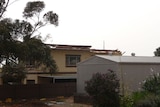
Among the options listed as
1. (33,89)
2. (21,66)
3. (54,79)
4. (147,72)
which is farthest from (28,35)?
(147,72)

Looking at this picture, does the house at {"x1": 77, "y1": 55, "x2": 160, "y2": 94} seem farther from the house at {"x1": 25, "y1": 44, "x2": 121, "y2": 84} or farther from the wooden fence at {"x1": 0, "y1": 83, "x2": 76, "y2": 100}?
the house at {"x1": 25, "y1": 44, "x2": 121, "y2": 84}

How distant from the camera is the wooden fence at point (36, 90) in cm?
3172


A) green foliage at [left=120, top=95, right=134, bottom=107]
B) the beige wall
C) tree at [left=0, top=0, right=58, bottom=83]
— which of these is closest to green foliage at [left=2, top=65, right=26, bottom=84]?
tree at [left=0, top=0, right=58, bottom=83]

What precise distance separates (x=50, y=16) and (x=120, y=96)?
57.6 feet

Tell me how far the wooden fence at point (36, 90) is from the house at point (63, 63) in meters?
2.49

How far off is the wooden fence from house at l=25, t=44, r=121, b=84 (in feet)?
8.18

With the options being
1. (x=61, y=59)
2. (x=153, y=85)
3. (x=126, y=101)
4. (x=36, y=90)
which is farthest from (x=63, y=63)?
(x=153, y=85)

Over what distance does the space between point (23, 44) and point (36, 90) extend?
7.53m

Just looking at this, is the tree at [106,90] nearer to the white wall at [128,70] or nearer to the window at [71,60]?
the white wall at [128,70]

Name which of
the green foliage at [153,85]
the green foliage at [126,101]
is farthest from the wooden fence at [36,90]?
the green foliage at [153,85]

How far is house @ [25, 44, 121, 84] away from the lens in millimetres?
38406

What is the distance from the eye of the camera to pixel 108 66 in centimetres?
2488

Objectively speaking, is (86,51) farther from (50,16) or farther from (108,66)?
(108,66)

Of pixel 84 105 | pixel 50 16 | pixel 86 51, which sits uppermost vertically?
pixel 50 16
